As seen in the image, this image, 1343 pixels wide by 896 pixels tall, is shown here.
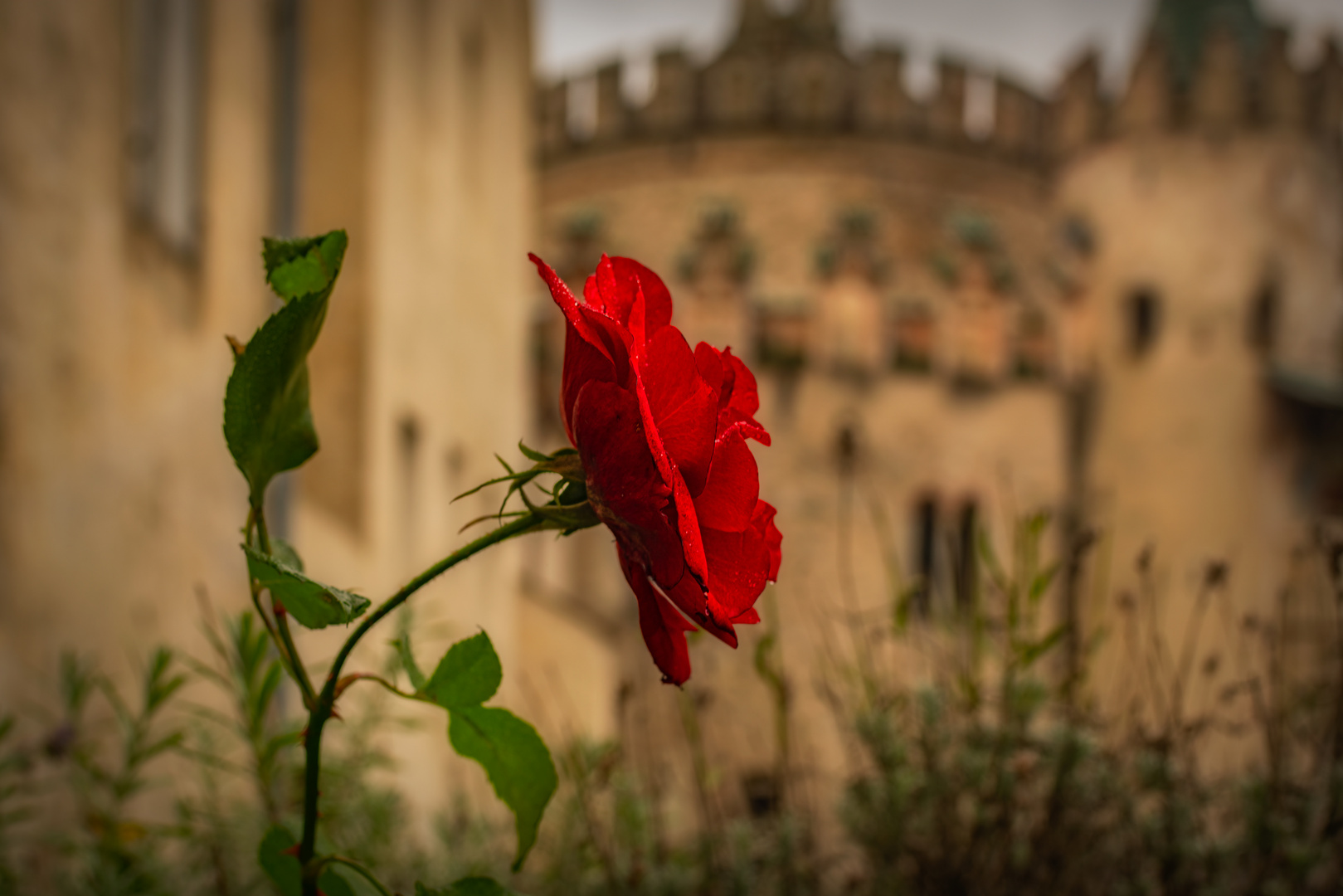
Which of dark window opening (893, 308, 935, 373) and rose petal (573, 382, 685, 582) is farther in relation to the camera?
dark window opening (893, 308, 935, 373)

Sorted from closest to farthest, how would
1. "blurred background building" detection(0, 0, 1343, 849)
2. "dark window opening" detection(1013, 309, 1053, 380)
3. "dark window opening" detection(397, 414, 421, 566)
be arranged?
"blurred background building" detection(0, 0, 1343, 849)
"dark window opening" detection(397, 414, 421, 566)
"dark window opening" detection(1013, 309, 1053, 380)

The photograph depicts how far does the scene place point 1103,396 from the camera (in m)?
10.3

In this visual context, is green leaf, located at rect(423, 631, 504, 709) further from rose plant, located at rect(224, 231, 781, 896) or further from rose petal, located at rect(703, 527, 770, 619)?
rose petal, located at rect(703, 527, 770, 619)

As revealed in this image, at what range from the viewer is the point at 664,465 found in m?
0.51

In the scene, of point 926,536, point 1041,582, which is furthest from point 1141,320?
point 1041,582

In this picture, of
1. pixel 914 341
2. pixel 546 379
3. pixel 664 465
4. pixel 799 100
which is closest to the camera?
pixel 664 465

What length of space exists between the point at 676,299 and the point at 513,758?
29.3 feet

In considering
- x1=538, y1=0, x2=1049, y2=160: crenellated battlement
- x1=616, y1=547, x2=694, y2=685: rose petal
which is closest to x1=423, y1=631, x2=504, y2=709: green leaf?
x1=616, y1=547, x2=694, y2=685: rose petal

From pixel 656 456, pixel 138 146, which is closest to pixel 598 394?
pixel 656 456

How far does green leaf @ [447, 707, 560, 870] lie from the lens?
0.65m

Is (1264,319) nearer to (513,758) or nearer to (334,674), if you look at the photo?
(513,758)

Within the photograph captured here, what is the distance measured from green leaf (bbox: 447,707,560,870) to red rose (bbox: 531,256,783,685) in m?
0.13

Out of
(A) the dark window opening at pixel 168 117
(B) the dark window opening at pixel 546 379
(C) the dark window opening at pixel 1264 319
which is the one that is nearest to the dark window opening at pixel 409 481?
(A) the dark window opening at pixel 168 117

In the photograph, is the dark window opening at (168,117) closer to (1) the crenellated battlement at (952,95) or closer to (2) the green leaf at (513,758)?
(2) the green leaf at (513,758)
